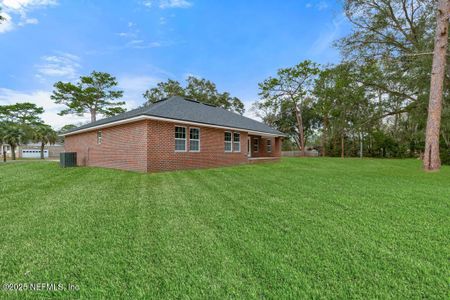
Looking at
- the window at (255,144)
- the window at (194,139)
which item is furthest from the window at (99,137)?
the window at (255,144)

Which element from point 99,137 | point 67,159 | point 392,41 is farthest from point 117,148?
point 392,41

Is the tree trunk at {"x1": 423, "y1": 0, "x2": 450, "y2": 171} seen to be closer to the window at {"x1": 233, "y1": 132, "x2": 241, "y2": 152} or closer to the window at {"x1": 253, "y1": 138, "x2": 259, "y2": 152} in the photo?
the window at {"x1": 233, "y1": 132, "x2": 241, "y2": 152}

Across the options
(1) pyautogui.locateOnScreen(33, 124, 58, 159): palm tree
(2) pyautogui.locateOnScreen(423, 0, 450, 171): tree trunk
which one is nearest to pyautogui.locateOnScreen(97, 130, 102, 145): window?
(2) pyautogui.locateOnScreen(423, 0, 450, 171): tree trunk

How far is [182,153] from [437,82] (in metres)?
11.9

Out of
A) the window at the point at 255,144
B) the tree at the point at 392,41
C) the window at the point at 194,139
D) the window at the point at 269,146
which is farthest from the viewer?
the window at the point at 269,146

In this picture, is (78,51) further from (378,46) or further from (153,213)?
(378,46)

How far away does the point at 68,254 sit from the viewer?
2.55 meters

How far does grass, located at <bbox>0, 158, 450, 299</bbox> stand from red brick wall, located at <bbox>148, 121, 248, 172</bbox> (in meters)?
5.14

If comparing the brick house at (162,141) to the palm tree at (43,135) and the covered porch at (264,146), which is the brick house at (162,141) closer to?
the covered porch at (264,146)

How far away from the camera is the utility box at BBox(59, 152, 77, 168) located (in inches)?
539

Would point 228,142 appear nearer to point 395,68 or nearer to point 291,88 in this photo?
point 395,68

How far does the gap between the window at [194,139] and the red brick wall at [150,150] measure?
0.19 m

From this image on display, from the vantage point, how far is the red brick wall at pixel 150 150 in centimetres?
991

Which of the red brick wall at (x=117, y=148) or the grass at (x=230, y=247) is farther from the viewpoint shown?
the red brick wall at (x=117, y=148)
